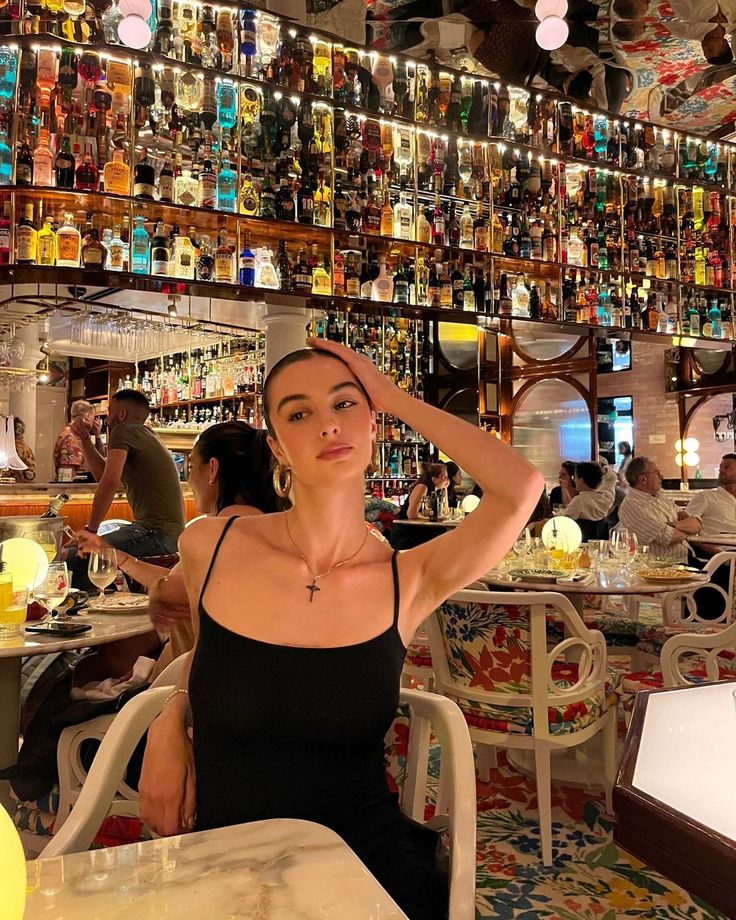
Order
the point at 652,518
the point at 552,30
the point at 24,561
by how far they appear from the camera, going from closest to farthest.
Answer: the point at 24,561, the point at 552,30, the point at 652,518

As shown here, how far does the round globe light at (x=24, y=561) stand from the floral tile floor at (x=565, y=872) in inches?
67.1

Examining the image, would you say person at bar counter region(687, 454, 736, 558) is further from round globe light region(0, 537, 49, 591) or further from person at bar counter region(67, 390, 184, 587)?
round globe light region(0, 537, 49, 591)

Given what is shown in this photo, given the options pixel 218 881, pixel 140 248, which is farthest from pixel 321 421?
pixel 140 248

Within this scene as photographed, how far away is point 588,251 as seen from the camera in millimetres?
5887

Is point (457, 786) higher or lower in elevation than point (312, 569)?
lower

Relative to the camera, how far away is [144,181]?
4.24 metres

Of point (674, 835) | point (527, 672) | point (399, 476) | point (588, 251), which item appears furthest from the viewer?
point (399, 476)

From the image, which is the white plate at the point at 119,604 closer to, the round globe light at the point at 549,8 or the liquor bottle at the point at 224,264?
the liquor bottle at the point at 224,264

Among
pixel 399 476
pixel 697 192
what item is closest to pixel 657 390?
pixel 399 476

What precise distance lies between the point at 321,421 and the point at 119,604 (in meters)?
1.67

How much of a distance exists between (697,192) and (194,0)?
4323mm

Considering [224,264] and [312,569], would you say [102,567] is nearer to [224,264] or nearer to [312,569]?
[312,569]

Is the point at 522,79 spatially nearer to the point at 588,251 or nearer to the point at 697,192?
the point at 588,251

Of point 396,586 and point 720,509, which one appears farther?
point 720,509
